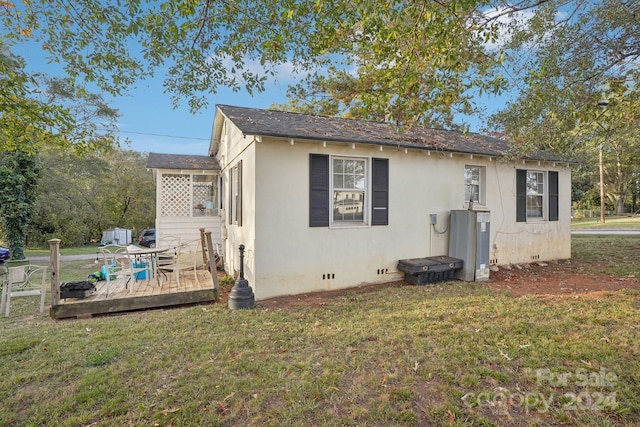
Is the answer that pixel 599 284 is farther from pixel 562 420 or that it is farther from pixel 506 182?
pixel 562 420

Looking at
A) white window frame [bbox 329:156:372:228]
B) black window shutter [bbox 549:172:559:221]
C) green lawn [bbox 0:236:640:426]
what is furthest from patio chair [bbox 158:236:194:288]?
black window shutter [bbox 549:172:559:221]

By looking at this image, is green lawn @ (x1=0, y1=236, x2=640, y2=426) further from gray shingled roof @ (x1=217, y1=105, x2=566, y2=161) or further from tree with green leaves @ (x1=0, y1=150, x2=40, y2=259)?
tree with green leaves @ (x1=0, y1=150, x2=40, y2=259)

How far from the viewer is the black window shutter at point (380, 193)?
708 centimetres

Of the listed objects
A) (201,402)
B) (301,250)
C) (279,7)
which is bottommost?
(201,402)

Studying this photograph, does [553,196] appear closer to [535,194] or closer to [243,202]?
[535,194]

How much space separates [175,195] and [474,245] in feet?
27.1

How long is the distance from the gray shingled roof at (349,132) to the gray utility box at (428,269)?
2.63m

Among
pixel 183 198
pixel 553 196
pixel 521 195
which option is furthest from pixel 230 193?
pixel 553 196

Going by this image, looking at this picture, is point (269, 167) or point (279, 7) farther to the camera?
point (269, 167)

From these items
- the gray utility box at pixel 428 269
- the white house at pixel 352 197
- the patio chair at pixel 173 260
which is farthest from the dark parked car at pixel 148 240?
the gray utility box at pixel 428 269

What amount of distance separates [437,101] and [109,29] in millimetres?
4868

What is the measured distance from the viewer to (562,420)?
8.07 feet

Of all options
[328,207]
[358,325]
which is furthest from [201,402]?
[328,207]

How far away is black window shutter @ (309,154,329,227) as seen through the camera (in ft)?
21.4
